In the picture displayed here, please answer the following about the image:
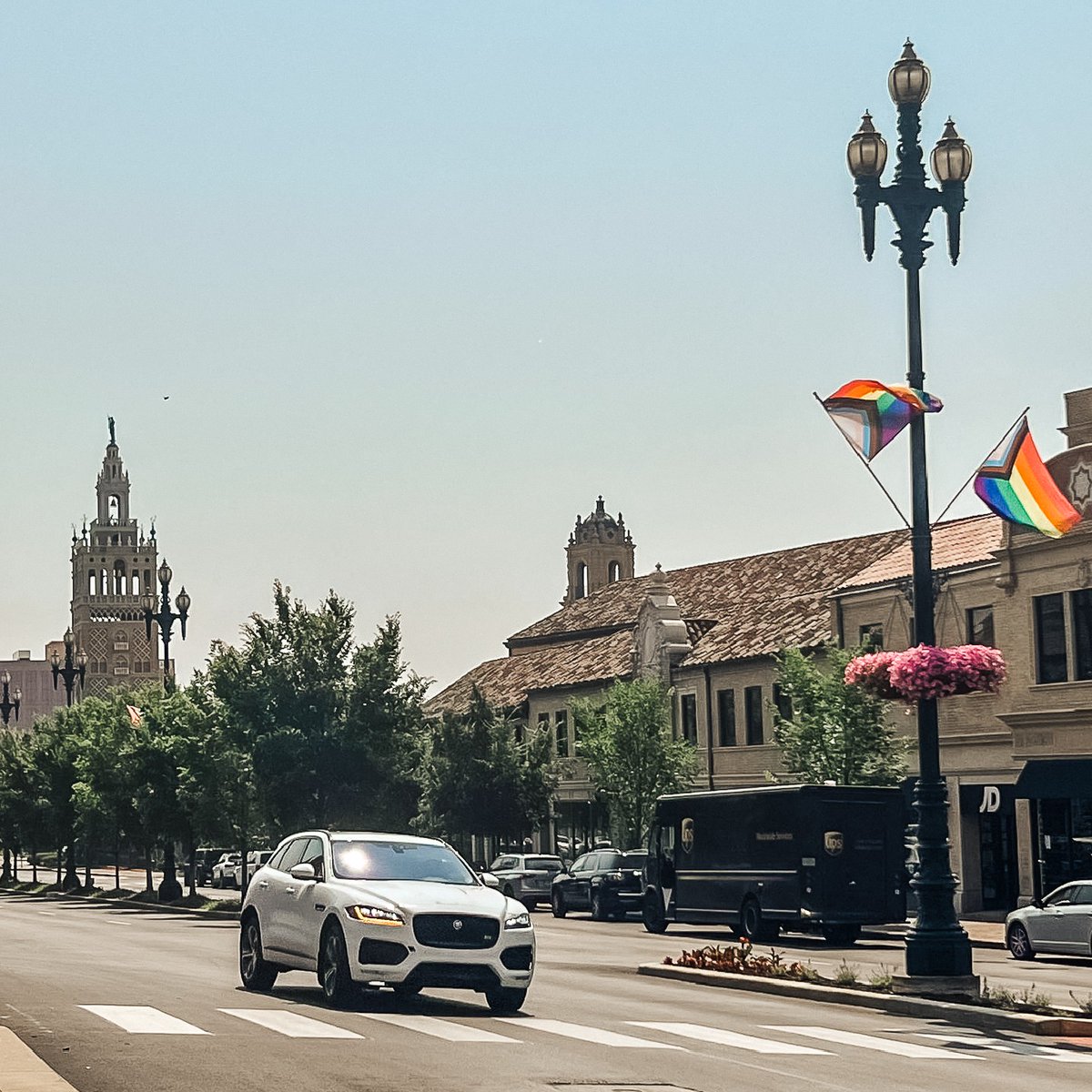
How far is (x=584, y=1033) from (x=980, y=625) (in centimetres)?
2960

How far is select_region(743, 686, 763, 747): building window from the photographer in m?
55.0

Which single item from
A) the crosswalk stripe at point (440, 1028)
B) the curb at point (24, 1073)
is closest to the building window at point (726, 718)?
the crosswalk stripe at point (440, 1028)

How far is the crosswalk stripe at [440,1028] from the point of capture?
645 inches

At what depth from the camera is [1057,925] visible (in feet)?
102

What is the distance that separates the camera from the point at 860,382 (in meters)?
21.7

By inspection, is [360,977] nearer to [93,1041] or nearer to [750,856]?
[93,1041]

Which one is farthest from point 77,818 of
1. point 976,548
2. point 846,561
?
point 976,548

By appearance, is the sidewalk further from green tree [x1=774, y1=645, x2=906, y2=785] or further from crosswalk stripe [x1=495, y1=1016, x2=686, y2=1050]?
crosswalk stripe [x1=495, y1=1016, x2=686, y2=1050]

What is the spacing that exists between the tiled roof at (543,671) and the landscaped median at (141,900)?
40.7 ft

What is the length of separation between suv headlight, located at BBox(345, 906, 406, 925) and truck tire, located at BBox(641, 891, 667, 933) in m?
22.1

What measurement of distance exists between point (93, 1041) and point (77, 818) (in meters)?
57.0

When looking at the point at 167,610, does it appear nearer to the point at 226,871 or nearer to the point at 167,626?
the point at 167,626

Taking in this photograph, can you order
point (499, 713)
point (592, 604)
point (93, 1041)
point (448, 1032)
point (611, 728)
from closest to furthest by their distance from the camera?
point (93, 1041), point (448, 1032), point (611, 728), point (499, 713), point (592, 604)

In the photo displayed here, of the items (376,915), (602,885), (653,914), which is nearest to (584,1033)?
(376,915)
